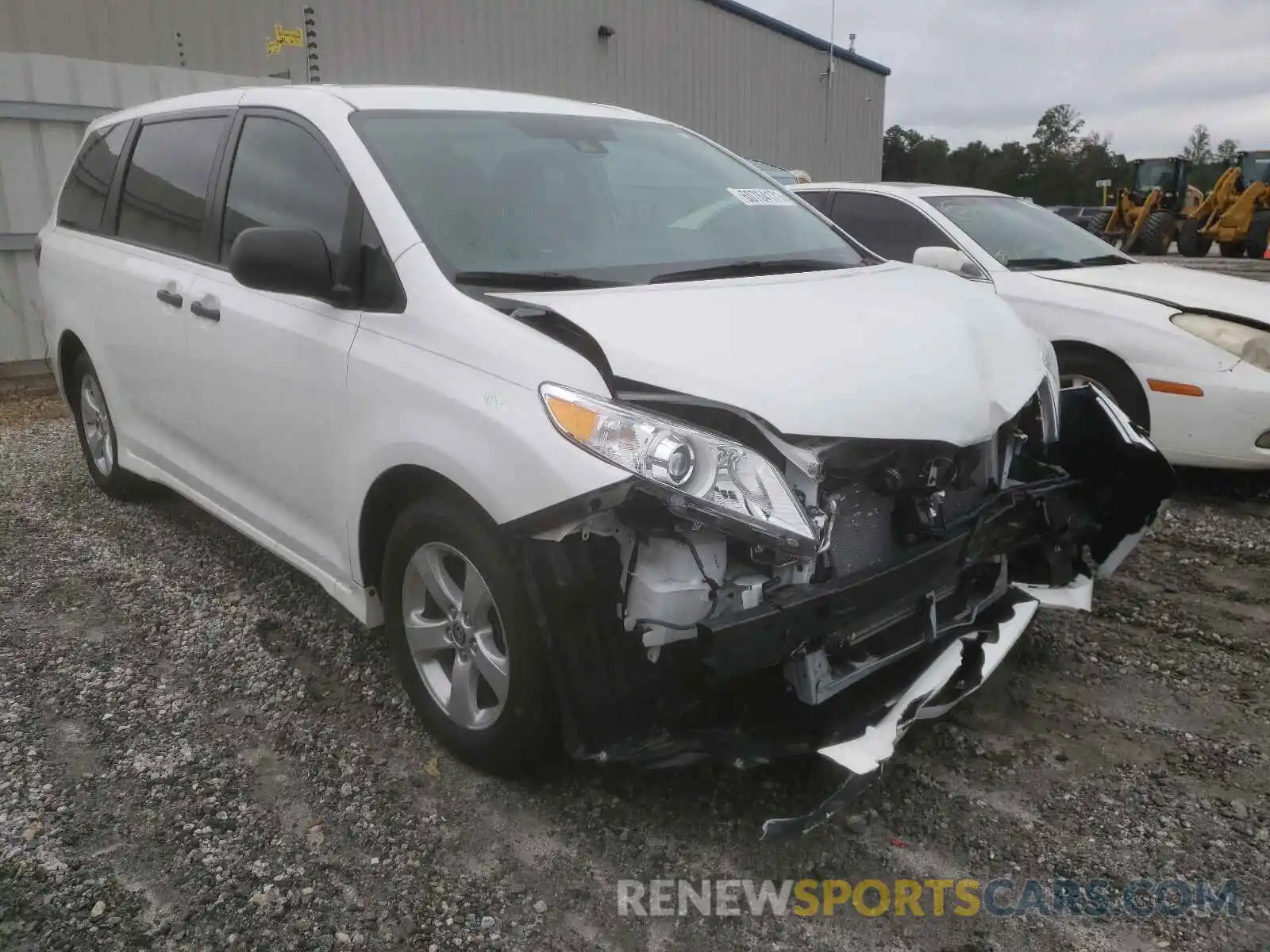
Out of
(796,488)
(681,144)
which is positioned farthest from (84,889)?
(681,144)

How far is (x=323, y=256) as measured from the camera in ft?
9.04

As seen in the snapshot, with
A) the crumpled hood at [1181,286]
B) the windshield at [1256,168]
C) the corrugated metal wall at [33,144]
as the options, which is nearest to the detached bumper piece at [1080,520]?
the crumpled hood at [1181,286]

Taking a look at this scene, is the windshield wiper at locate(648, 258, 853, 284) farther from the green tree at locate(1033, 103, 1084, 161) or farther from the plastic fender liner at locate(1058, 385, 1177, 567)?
the green tree at locate(1033, 103, 1084, 161)

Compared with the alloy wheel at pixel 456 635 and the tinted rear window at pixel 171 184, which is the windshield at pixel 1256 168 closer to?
the tinted rear window at pixel 171 184

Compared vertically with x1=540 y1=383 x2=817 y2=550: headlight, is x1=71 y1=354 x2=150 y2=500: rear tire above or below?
below

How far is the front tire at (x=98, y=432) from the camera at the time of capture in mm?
4727

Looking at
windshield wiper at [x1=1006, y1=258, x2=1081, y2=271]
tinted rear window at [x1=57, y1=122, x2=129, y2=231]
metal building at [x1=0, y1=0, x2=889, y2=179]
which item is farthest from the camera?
metal building at [x1=0, y1=0, x2=889, y2=179]

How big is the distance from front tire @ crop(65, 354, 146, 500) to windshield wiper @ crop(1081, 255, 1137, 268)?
Result: 5325mm

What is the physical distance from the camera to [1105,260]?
586 cm

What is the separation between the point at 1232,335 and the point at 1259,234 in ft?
64.5

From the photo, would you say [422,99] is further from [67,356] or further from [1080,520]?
[67,356]

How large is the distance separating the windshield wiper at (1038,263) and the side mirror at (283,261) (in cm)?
407

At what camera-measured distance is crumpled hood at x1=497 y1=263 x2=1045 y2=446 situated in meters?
2.22

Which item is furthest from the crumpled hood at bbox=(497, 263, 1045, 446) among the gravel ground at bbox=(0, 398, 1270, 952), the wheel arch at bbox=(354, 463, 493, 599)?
the gravel ground at bbox=(0, 398, 1270, 952)
